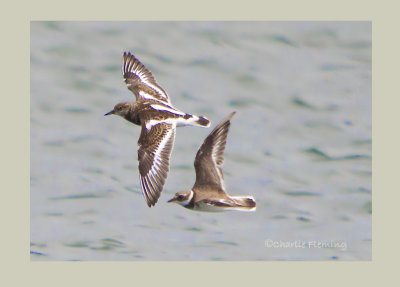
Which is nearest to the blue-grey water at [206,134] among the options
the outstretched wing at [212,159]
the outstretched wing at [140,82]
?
the outstretched wing at [140,82]

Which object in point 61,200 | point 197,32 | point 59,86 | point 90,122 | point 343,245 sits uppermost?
point 197,32

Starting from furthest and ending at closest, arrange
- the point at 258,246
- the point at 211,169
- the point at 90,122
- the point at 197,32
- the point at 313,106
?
the point at 197,32 < the point at 313,106 < the point at 90,122 < the point at 258,246 < the point at 211,169

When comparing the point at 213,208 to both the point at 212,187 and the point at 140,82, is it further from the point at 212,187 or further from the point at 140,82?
the point at 140,82

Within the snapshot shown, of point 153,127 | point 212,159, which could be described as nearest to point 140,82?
point 153,127

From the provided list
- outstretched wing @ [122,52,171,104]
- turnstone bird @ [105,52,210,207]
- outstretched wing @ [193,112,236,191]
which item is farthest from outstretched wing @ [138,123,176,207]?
outstretched wing @ [122,52,171,104]

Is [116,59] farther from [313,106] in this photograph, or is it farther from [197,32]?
[313,106]

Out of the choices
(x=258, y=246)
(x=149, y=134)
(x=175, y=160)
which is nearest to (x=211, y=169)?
(x=149, y=134)

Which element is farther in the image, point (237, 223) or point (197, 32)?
point (197, 32)

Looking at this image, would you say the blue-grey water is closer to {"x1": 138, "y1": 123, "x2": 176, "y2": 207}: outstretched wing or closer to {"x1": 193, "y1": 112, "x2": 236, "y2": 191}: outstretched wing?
{"x1": 193, "y1": 112, "x2": 236, "y2": 191}: outstretched wing
